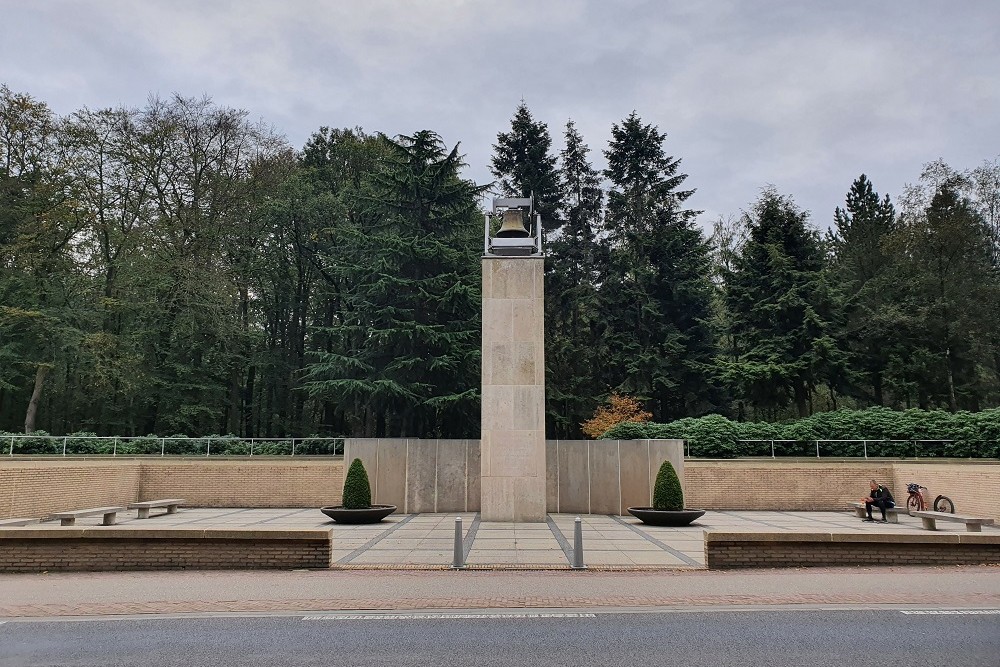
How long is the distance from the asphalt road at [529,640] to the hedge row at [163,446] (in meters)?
19.0

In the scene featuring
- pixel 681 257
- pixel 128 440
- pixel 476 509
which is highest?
pixel 681 257

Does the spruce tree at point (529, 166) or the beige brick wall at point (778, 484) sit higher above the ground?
the spruce tree at point (529, 166)

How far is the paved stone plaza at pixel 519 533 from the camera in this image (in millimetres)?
11742

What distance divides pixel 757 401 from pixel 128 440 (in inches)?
1247

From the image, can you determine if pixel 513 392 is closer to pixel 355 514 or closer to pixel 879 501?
pixel 355 514

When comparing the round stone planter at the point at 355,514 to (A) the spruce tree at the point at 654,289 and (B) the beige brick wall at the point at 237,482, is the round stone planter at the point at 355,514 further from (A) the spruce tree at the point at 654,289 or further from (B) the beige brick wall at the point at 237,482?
(A) the spruce tree at the point at 654,289

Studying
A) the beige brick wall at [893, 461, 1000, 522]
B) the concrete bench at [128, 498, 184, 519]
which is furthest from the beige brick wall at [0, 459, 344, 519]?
the beige brick wall at [893, 461, 1000, 522]

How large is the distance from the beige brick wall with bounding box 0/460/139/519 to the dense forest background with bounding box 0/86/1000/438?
37.8ft

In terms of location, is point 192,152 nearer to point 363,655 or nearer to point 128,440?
point 128,440

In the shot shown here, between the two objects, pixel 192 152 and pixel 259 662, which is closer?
pixel 259 662

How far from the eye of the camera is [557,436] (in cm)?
4203

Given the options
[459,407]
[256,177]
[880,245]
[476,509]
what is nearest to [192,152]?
[256,177]

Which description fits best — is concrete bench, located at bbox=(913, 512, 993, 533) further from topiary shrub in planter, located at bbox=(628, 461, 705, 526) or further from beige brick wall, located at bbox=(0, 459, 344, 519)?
beige brick wall, located at bbox=(0, 459, 344, 519)

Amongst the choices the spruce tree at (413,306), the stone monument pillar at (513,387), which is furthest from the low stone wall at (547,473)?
the spruce tree at (413,306)
